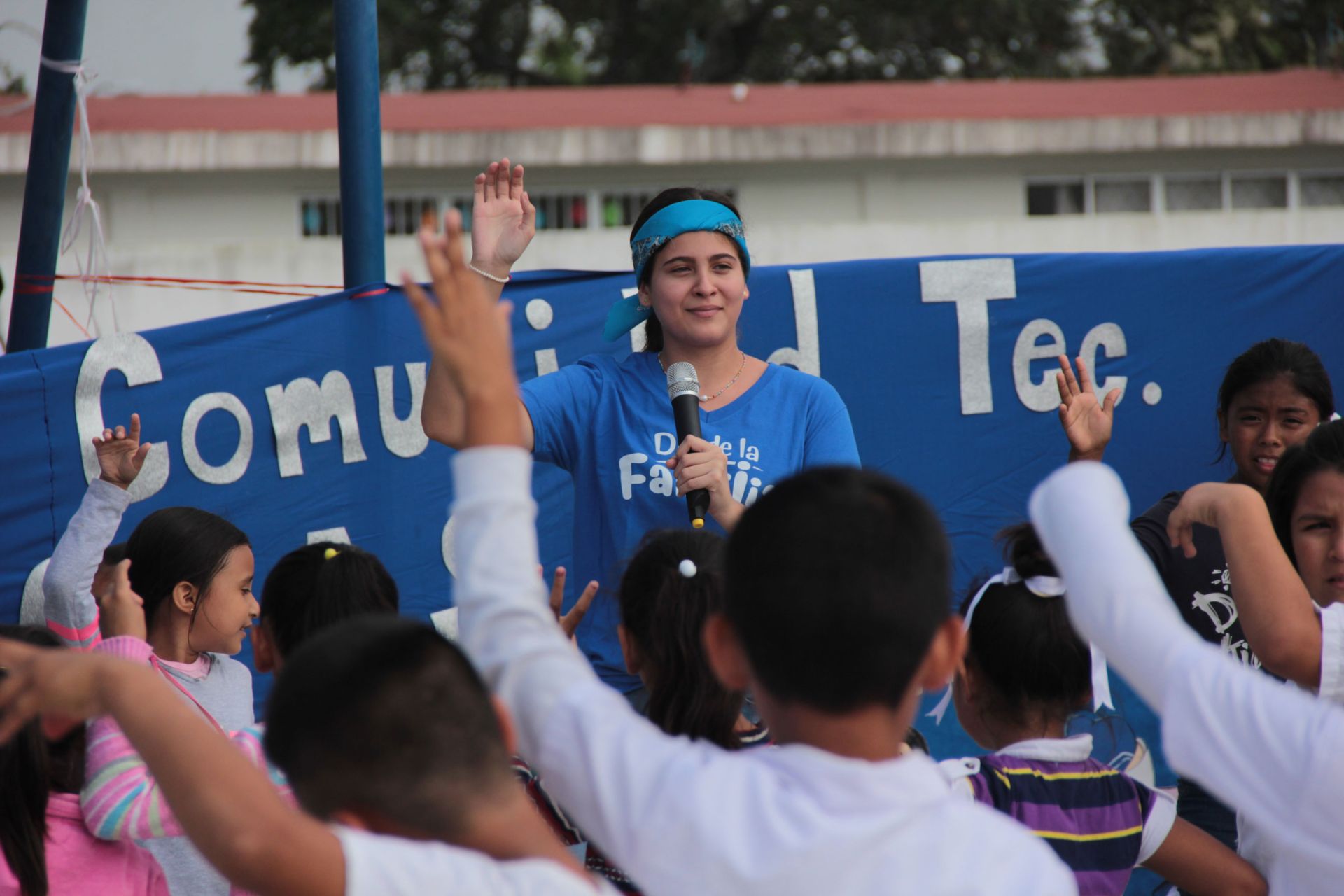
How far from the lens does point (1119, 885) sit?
2158 millimetres

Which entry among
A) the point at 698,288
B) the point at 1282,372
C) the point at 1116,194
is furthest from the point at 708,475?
the point at 1116,194

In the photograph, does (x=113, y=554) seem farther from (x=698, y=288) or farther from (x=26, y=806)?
(x=698, y=288)

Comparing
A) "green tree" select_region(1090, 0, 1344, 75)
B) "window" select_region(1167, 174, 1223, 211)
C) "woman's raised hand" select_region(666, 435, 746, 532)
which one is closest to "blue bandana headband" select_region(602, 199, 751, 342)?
"woman's raised hand" select_region(666, 435, 746, 532)

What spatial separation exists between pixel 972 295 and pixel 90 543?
9.33 feet

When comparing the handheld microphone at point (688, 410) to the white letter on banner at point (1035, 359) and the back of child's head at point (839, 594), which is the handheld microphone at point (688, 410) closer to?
the back of child's head at point (839, 594)

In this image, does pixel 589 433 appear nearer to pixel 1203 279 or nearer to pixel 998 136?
pixel 1203 279

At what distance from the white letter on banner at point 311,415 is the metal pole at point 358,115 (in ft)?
1.60

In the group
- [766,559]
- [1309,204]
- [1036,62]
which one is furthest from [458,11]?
[766,559]

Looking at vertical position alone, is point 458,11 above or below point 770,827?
above

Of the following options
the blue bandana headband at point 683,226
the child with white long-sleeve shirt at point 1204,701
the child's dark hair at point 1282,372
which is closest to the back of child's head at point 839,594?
the child with white long-sleeve shirt at point 1204,701

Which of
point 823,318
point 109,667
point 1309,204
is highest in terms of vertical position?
point 1309,204

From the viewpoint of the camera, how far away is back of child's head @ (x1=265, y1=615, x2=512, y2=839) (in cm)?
128

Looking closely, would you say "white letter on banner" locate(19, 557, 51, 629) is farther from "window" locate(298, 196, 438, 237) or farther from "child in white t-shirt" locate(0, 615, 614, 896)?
"window" locate(298, 196, 438, 237)

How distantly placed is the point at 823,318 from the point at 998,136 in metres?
7.52
